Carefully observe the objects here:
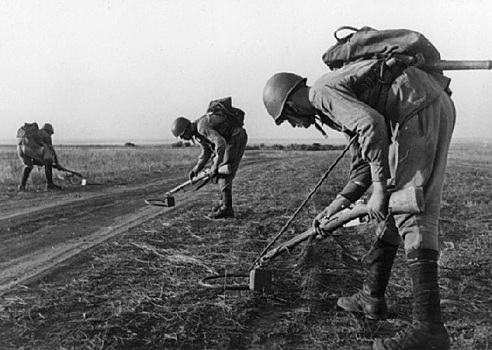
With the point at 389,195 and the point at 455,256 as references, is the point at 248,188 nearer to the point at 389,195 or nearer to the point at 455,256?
the point at 455,256

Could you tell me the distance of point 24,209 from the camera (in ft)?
32.0

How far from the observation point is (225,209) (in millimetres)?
8586

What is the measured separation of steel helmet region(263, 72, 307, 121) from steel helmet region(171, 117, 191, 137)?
16.7 ft

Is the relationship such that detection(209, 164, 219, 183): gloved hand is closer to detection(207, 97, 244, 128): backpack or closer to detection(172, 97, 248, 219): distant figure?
detection(172, 97, 248, 219): distant figure

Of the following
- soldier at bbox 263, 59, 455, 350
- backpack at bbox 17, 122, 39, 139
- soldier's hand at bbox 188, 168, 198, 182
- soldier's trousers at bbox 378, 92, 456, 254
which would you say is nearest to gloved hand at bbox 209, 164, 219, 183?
soldier's hand at bbox 188, 168, 198, 182

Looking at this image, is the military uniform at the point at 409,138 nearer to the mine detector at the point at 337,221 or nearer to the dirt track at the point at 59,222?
the mine detector at the point at 337,221

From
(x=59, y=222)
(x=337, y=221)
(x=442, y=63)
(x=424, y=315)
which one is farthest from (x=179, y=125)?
(x=424, y=315)

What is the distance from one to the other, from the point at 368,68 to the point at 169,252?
3.59 meters

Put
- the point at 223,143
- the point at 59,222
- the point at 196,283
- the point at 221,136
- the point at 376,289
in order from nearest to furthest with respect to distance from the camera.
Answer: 1. the point at 376,289
2. the point at 196,283
3. the point at 223,143
4. the point at 221,136
5. the point at 59,222

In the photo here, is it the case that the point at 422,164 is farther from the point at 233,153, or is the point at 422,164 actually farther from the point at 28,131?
the point at 28,131

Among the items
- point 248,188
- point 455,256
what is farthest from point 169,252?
point 248,188

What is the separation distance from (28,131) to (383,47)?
1227 centimetres

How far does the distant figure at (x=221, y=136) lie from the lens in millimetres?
8203

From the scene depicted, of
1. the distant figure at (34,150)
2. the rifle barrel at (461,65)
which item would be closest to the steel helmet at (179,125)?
the rifle barrel at (461,65)
